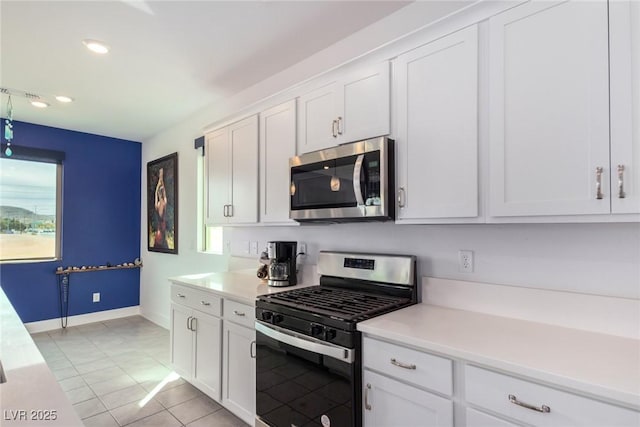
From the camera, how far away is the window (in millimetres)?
4164

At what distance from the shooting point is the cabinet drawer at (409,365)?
128cm

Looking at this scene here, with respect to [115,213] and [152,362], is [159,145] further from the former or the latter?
[152,362]

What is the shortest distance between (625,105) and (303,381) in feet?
5.87

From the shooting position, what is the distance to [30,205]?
4328 mm

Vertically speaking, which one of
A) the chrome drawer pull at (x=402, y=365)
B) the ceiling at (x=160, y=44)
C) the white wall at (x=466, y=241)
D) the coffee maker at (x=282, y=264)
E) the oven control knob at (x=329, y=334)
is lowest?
the chrome drawer pull at (x=402, y=365)

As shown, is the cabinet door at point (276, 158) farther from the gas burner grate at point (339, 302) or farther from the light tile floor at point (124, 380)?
the light tile floor at point (124, 380)

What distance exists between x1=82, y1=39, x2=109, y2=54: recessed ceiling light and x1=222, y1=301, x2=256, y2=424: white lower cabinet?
2.05 meters

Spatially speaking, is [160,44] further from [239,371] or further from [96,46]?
[239,371]

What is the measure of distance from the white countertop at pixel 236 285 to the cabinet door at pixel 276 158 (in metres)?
0.50

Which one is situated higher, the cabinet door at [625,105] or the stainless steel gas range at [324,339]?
the cabinet door at [625,105]

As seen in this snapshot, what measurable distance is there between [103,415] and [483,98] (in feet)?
10.4

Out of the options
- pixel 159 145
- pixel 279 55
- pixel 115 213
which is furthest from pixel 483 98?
pixel 115 213

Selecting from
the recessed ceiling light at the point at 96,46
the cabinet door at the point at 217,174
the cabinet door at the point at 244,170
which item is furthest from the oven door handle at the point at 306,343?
the recessed ceiling light at the point at 96,46

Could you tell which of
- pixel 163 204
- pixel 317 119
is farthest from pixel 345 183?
pixel 163 204
